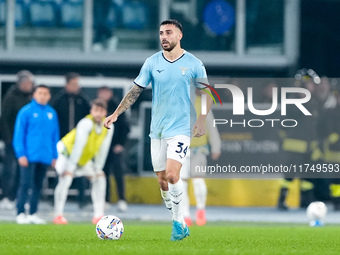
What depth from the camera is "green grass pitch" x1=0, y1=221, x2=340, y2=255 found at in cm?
911

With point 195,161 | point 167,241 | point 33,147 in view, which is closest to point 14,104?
point 33,147

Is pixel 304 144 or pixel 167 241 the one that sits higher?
pixel 304 144

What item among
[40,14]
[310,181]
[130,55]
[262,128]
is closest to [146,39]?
[130,55]

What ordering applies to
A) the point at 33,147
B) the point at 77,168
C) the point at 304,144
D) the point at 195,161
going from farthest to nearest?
the point at 304,144 → the point at 77,168 → the point at 195,161 → the point at 33,147

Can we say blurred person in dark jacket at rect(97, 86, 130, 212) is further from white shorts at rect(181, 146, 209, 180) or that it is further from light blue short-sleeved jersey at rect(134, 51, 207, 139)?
light blue short-sleeved jersey at rect(134, 51, 207, 139)

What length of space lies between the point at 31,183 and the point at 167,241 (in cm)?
424

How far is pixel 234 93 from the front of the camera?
19.1m

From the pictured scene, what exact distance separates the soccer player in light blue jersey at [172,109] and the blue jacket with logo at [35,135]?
3906 mm

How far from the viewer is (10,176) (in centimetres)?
1731

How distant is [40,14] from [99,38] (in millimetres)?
1331

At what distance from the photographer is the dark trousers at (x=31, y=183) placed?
14.0 m

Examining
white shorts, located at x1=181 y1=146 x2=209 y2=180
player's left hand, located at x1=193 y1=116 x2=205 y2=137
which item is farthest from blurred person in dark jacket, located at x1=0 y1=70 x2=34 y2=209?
player's left hand, located at x1=193 y1=116 x2=205 y2=137

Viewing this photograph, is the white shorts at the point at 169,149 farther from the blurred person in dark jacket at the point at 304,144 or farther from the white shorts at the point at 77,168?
the blurred person in dark jacket at the point at 304,144

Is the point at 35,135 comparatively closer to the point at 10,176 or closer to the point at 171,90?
the point at 10,176
